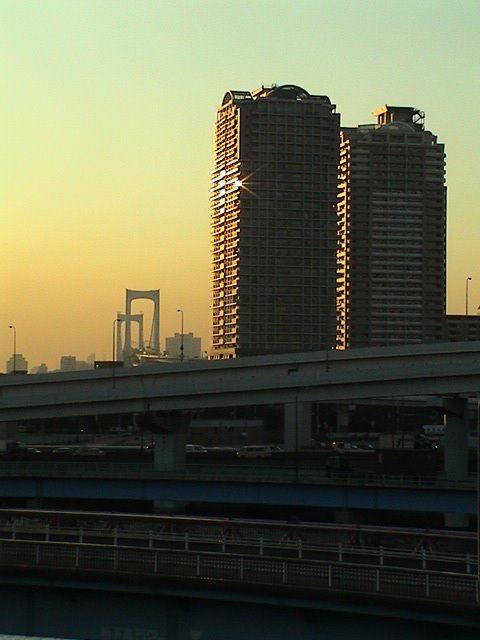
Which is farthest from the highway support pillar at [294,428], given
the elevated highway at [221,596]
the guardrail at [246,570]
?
the elevated highway at [221,596]

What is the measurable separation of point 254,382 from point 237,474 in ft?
31.4

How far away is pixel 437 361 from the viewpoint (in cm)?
8688

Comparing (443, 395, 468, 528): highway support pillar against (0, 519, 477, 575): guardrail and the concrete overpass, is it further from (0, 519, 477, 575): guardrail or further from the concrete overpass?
(0, 519, 477, 575): guardrail

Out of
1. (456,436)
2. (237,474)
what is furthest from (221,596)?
(456,436)

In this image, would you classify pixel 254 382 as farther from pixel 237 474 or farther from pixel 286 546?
pixel 286 546

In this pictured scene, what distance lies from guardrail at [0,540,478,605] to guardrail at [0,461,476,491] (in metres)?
42.2

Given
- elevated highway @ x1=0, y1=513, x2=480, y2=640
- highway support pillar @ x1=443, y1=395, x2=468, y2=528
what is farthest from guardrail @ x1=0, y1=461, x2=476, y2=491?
elevated highway @ x1=0, y1=513, x2=480, y2=640

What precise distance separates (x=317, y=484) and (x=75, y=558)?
1748 inches

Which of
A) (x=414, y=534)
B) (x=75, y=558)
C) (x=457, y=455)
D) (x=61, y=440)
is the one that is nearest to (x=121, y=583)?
(x=75, y=558)

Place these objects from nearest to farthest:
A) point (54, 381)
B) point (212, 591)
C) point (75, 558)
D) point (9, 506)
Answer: point (212, 591), point (75, 558), point (9, 506), point (54, 381)

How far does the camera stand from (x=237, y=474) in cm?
8388

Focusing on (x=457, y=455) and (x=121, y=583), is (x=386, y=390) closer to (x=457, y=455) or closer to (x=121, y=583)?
(x=457, y=455)

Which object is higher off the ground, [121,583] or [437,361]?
[437,361]

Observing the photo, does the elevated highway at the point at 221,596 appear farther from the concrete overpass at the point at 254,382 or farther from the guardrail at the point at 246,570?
the concrete overpass at the point at 254,382
